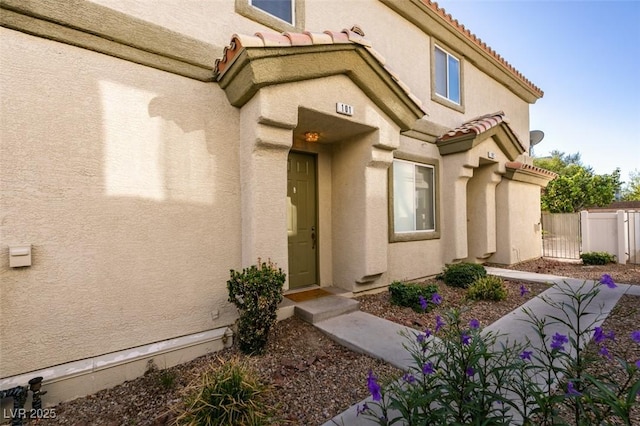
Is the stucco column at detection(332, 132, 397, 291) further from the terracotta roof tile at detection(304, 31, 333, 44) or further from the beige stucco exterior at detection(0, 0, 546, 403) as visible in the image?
the terracotta roof tile at detection(304, 31, 333, 44)

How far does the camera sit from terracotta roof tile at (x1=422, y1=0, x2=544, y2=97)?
7980mm

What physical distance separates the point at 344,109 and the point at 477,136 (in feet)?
15.5

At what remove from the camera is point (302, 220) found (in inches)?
249

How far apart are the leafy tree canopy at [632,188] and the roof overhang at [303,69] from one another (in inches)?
2066

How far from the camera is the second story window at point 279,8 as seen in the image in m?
5.20

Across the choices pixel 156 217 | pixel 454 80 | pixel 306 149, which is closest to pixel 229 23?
pixel 306 149

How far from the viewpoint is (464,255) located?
8.26m

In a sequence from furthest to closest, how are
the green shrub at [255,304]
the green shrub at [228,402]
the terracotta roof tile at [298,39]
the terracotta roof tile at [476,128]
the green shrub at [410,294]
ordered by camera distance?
the terracotta roof tile at [476,128] → the green shrub at [410,294] → the terracotta roof tile at [298,39] → the green shrub at [255,304] → the green shrub at [228,402]

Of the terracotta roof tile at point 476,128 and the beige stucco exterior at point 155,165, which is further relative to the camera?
the terracotta roof tile at point 476,128

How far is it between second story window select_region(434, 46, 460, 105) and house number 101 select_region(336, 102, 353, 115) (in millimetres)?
4838

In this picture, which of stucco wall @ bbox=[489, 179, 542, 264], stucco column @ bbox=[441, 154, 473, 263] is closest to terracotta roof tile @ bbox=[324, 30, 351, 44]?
stucco column @ bbox=[441, 154, 473, 263]

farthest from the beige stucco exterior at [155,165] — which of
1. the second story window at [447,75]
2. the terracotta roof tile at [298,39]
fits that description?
the second story window at [447,75]

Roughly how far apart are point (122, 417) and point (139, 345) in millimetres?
1037

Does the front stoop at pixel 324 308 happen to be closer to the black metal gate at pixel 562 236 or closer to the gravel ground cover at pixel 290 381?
the gravel ground cover at pixel 290 381
